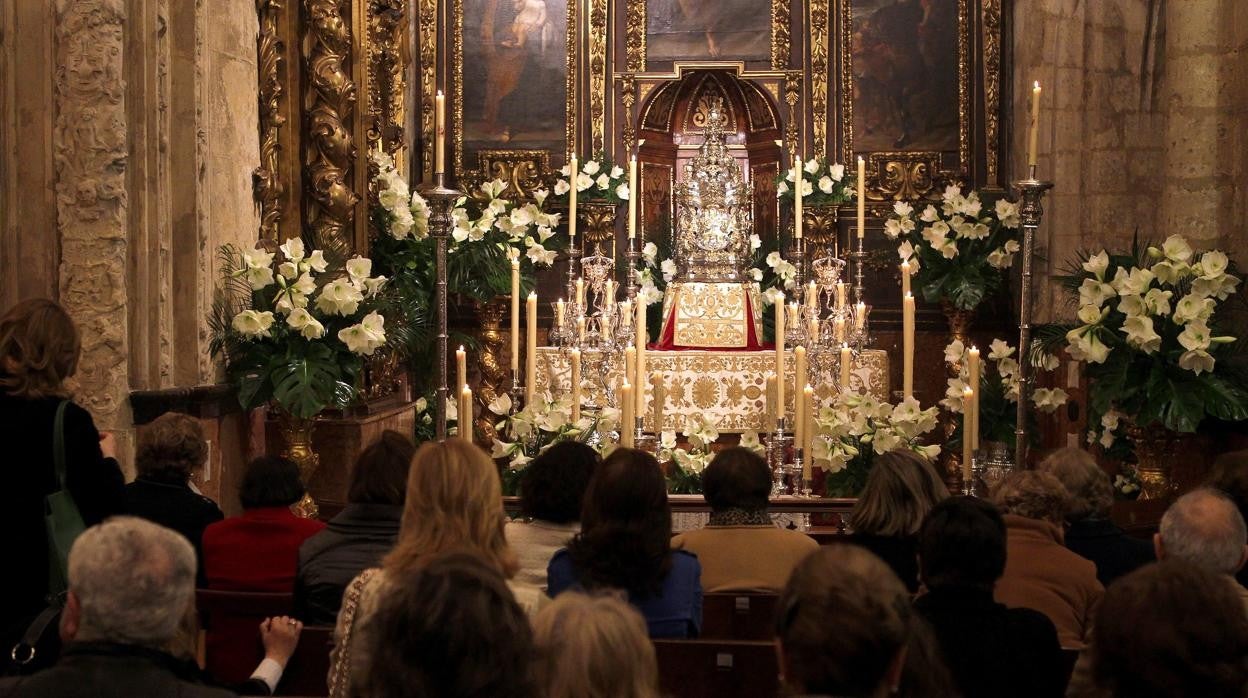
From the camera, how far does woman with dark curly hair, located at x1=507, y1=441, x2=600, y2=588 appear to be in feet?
15.0

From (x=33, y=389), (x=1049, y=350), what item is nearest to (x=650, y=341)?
(x=1049, y=350)

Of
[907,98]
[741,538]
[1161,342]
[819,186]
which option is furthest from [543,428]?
[907,98]

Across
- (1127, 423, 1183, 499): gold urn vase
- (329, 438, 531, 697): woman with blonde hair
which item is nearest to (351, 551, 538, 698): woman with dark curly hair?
(329, 438, 531, 697): woman with blonde hair

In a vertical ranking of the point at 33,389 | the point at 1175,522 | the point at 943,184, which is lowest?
the point at 1175,522

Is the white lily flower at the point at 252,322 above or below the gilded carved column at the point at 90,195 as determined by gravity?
below

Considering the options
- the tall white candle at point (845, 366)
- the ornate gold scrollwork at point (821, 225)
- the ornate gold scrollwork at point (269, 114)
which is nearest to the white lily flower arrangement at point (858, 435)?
the tall white candle at point (845, 366)

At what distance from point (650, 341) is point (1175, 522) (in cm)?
835

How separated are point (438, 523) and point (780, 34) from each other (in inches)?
390

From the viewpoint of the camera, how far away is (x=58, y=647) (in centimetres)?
418

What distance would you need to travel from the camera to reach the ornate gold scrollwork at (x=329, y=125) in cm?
913

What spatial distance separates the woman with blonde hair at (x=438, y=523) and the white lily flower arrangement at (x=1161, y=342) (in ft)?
16.6

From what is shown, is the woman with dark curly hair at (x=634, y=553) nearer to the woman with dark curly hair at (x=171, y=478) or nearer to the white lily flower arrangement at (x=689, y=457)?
the woman with dark curly hair at (x=171, y=478)

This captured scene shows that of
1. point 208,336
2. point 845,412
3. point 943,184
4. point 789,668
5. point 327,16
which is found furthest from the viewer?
point 943,184

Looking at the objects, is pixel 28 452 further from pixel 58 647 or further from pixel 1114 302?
pixel 1114 302
